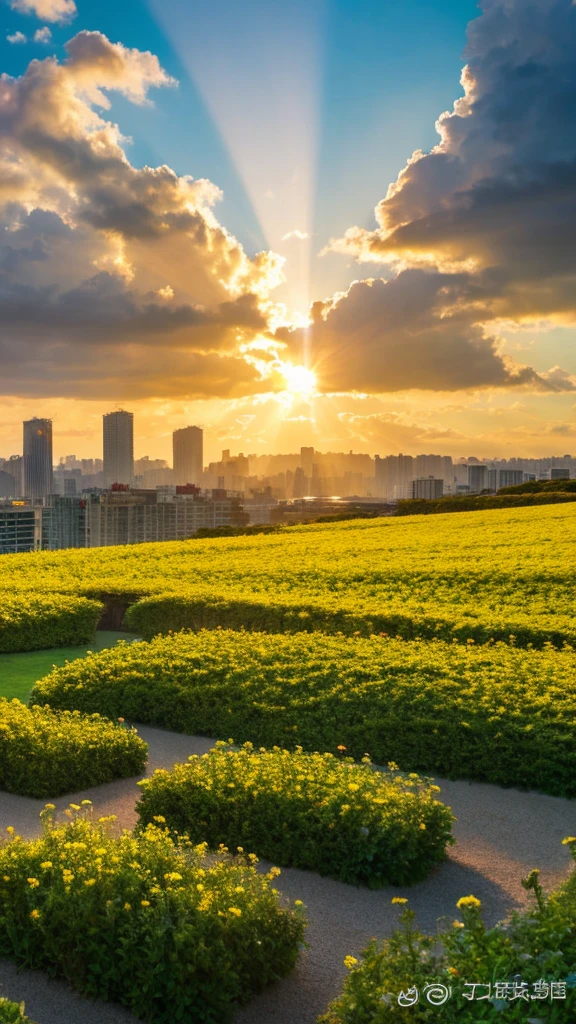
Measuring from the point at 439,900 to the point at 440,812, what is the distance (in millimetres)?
530

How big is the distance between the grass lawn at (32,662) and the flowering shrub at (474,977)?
21.9 ft

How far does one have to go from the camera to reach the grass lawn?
31.6 ft

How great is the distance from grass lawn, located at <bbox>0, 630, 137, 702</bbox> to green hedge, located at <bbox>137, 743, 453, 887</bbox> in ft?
14.4

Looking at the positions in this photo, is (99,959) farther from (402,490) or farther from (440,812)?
(402,490)

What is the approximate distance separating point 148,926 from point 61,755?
2.78 metres

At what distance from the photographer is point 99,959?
3.82 meters

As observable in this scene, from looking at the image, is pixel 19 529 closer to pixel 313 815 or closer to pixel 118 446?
pixel 118 446

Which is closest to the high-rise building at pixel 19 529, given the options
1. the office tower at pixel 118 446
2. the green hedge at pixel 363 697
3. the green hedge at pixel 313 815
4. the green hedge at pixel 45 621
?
the green hedge at pixel 45 621

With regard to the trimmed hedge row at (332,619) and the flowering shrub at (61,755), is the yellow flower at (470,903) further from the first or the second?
the trimmed hedge row at (332,619)

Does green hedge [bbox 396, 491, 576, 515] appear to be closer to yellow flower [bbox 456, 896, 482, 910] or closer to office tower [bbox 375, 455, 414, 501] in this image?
yellow flower [bbox 456, 896, 482, 910]

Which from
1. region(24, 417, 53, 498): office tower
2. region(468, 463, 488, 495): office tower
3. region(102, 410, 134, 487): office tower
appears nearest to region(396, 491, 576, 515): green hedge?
region(468, 463, 488, 495): office tower

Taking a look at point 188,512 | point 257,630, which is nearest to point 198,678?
point 257,630

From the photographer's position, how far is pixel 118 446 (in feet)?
427

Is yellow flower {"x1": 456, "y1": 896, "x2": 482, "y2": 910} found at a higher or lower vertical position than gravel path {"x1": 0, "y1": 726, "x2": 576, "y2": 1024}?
higher
